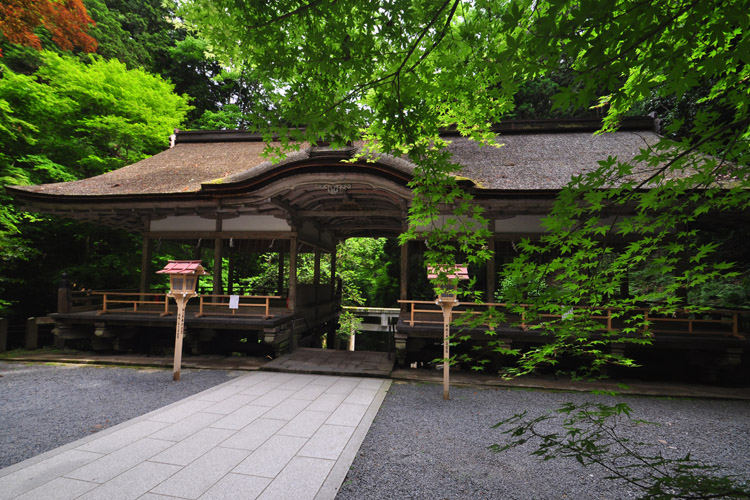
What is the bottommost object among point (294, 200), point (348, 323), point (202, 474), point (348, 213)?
point (348, 323)

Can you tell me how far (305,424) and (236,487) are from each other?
4.77ft

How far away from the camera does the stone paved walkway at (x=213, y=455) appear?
8.86 feet

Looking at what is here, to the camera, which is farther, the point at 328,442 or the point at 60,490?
the point at 328,442

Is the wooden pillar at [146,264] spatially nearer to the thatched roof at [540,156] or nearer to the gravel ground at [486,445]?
the gravel ground at [486,445]

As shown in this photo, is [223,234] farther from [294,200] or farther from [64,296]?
[64,296]

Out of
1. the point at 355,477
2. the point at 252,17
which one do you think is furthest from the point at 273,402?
the point at 252,17

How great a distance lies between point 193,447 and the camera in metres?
3.46

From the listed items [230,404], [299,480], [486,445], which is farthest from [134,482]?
[486,445]

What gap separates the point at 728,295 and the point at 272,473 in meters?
11.4

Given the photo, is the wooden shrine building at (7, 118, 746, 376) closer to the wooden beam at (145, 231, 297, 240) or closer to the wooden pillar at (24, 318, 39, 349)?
the wooden beam at (145, 231, 297, 240)

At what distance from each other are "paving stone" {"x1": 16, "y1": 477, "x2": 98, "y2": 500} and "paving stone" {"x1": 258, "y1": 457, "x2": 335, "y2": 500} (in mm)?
1532

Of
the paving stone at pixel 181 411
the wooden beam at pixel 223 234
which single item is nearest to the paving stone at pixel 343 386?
the paving stone at pixel 181 411

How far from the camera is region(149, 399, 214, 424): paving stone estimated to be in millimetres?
4199

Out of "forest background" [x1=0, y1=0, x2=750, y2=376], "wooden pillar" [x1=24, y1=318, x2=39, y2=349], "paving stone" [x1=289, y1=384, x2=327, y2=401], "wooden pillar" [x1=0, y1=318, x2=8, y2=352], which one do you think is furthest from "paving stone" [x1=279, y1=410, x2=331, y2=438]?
"wooden pillar" [x1=24, y1=318, x2=39, y2=349]
